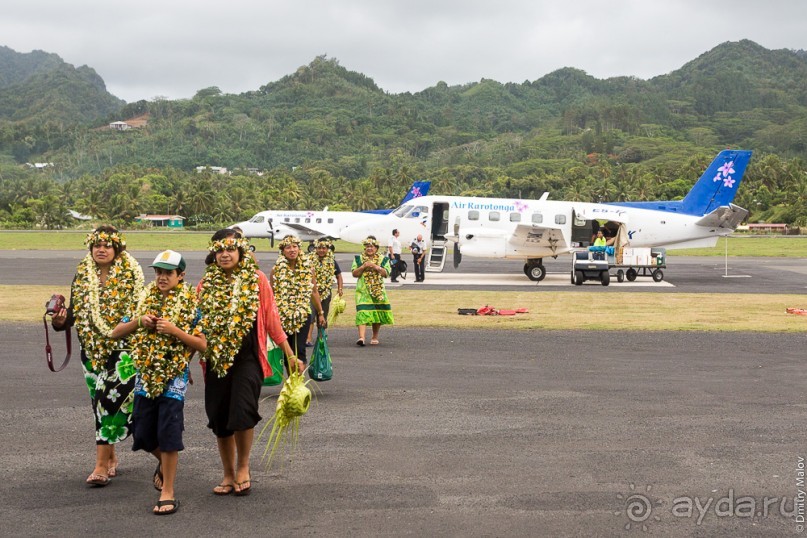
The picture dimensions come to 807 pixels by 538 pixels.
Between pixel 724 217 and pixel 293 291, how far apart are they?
30262 mm

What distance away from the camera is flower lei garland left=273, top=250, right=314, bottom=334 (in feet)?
37.9

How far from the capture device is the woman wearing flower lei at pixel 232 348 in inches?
299

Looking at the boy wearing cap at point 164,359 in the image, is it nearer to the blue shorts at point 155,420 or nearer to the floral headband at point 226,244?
the blue shorts at point 155,420

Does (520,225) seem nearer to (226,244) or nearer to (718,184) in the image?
(718,184)

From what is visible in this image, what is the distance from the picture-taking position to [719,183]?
39344 millimetres

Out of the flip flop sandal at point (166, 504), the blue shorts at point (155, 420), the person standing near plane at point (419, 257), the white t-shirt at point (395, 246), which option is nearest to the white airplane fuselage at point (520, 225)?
the person standing near plane at point (419, 257)

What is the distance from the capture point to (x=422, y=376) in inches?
539

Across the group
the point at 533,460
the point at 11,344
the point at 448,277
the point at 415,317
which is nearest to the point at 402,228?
the point at 448,277

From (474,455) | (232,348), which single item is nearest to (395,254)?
(474,455)

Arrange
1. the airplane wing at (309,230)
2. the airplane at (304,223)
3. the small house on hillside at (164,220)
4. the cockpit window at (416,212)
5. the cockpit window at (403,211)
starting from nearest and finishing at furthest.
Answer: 1. the cockpit window at (416,212)
2. the cockpit window at (403,211)
3. the airplane at (304,223)
4. the airplane wing at (309,230)
5. the small house on hillside at (164,220)

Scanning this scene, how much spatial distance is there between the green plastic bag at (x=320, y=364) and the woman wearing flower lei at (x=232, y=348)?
4.24 meters

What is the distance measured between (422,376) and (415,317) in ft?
28.3

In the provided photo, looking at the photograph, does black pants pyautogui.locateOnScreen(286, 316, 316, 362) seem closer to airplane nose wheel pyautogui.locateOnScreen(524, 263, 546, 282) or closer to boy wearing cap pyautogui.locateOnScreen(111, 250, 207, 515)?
boy wearing cap pyautogui.locateOnScreen(111, 250, 207, 515)

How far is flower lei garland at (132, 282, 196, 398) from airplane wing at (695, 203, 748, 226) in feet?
112
